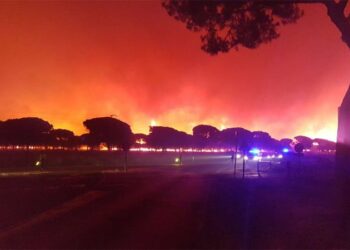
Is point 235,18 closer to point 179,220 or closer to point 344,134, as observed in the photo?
point 179,220

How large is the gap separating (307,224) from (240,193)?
9355 millimetres

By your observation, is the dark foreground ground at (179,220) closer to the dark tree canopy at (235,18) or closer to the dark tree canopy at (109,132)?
the dark tree canopy at (235,18)

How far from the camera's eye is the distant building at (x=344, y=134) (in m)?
34.0

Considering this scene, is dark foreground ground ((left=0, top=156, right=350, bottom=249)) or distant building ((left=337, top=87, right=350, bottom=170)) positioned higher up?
distant building ((left=337, top=87, right=350, bottom=170))

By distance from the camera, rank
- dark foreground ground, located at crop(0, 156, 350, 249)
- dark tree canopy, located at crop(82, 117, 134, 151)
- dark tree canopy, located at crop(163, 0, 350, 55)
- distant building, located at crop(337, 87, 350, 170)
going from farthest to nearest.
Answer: dark tree canopy, located at crop(82, 117, 134, 151) → distant building, located at crop(337, 87, 350, 170) → dark tree canopy, located at crop(163, 0, 350, 55) → dark foreground ground, located at crop(0, 156, 350, 249)

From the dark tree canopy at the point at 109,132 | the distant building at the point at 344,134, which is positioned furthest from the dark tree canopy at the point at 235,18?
the dark tree canopy at the point at 109,132

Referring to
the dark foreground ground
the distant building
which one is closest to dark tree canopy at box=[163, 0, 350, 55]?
the dark foreground ground

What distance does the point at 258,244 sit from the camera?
35.6ft

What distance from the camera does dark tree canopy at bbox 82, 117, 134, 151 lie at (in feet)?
291

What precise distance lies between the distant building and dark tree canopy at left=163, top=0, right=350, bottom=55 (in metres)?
18.0

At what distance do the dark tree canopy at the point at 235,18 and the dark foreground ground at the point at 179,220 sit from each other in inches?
227

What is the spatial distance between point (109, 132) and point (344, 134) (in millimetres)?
61440

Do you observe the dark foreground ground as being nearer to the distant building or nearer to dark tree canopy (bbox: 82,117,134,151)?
the distant building

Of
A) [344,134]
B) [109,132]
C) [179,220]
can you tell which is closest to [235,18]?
[179,220]
